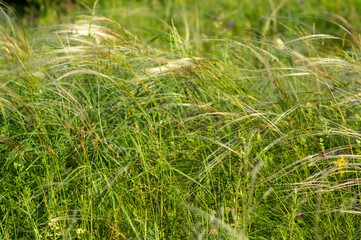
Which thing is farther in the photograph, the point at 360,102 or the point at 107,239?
the point at 360,102

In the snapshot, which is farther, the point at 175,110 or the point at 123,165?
the point at 175,110

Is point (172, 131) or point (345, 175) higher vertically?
point (172, 131)

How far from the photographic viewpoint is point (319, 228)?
1705 mm

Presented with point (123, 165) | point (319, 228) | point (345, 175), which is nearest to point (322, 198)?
point (319, 228)

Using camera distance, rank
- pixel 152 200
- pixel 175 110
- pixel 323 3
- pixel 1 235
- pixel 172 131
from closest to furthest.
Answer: pixel 1 235 → pixel 152 200 → pixel 172 131 → pixel 175 110 → pixel 323 3

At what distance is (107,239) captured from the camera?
5.65ft

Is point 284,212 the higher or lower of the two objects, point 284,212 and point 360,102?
the lower

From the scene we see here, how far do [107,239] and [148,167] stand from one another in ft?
1.22

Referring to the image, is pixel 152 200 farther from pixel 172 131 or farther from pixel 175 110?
pixel 175 110

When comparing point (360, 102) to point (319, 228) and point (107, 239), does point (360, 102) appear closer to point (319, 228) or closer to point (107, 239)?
point (319, 228)

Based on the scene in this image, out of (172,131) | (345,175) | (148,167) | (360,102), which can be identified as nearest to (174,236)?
(148,167)

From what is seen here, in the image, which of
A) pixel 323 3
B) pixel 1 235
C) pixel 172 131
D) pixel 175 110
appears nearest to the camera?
pixel 1 235

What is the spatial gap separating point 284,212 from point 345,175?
0.33 metres

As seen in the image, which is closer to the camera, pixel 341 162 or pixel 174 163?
pixel 341 162
